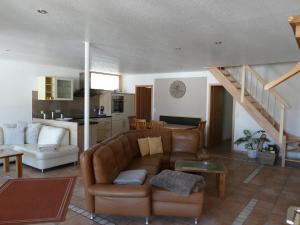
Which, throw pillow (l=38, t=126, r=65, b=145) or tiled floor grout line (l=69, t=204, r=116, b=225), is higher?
throw pillow (l=38, t=126, r=65, b=145)

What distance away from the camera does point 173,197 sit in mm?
2717

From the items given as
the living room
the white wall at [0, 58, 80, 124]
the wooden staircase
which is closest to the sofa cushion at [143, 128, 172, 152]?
the living room

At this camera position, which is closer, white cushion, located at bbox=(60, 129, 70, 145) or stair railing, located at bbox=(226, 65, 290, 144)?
white cushion, located at bbox=(60, 129, 70, 145)

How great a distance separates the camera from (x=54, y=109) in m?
A: 6.94

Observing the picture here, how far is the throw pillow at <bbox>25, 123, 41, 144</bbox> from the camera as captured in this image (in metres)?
5.21

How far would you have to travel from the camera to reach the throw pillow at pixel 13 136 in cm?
512

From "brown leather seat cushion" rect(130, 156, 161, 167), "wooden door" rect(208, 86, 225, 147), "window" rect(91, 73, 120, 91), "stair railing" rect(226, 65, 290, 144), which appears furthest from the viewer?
"window" rect(91, 73, 120, 91)

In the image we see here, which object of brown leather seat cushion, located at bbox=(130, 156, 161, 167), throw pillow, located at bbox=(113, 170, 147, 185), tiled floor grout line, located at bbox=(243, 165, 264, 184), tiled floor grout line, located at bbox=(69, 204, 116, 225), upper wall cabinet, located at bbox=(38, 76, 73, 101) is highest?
upper wall cabinet, located at bbox=(38, 76, 73, 101)

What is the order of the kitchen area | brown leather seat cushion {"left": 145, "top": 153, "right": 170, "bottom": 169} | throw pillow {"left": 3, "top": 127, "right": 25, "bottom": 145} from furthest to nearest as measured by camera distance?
the kitchen area < throw pillow {"left": 3, "top": 127, "right": 25, "bottom": 145} < brown leather seat cushion {"left": 145, "top": 153, "right": 170, "bottom": 169}

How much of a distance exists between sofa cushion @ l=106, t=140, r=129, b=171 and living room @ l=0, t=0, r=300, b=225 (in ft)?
0.08

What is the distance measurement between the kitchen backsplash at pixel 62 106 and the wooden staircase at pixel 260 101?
432 cm

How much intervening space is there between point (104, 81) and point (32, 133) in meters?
3.93

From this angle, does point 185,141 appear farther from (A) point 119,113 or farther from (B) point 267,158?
(A) point 119,113

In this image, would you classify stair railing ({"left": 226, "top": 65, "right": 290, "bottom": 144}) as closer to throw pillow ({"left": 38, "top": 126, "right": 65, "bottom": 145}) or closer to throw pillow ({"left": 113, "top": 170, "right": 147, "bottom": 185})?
throw pillow ({"left": 113, "top": 170, "right": 147, "bottom": 185})
